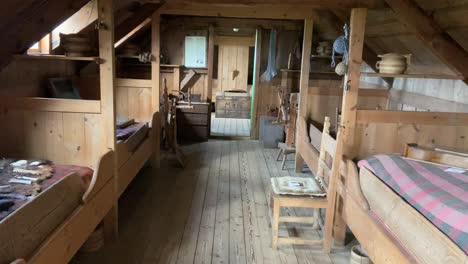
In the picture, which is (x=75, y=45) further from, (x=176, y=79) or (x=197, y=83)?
(x=197, y=83)

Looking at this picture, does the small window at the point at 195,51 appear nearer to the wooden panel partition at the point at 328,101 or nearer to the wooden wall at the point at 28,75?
the wooden panel partition at the point at 328,101

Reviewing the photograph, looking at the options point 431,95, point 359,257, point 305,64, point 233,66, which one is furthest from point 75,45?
point 233,66

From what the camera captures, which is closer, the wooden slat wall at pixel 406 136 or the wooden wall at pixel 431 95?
the wooden slat wall at pixel 406 136

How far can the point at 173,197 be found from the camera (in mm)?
3809

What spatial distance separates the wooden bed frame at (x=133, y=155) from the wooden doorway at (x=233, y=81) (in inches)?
132

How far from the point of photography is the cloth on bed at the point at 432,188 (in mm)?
1693

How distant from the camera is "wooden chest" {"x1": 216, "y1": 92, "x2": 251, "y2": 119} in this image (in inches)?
333

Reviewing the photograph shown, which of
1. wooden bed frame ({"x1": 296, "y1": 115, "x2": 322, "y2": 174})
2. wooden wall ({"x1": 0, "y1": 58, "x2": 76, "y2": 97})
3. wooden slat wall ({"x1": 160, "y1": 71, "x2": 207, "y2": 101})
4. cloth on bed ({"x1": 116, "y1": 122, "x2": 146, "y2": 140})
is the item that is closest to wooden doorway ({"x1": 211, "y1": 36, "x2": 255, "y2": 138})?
wooden slat wall ({"x1": 160, "y1": 71, "x2": 207, "y2": 101})

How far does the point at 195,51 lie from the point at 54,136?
4014 mm

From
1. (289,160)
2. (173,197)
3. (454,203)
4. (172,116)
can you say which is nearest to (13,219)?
(454,203)

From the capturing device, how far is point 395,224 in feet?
6.57

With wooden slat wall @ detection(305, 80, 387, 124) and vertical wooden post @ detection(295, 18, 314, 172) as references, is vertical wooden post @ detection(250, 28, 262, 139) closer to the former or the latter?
vertical wooden post @ detection(295, 18, 314, 172)

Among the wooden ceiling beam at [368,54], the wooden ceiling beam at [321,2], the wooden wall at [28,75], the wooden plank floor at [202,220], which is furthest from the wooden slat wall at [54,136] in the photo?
the wooden ceiling beam at [368,54]

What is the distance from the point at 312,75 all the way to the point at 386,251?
499 centimetres
